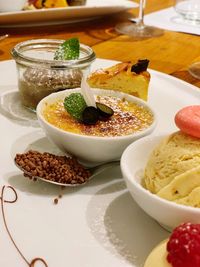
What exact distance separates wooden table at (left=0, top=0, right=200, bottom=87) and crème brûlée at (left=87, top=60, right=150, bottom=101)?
370 millimetres

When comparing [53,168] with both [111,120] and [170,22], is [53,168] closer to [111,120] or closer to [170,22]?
[111,120]

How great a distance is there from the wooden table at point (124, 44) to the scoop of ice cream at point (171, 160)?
726 millimetres

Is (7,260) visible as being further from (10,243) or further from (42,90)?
(42,90)

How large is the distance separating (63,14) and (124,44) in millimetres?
300

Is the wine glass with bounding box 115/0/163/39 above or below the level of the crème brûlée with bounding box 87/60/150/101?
below

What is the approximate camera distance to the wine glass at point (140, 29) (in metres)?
2.09

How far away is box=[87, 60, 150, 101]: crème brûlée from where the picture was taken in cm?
130

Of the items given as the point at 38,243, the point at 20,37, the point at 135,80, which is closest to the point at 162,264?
the point at 38,243

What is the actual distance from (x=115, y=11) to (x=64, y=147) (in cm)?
132

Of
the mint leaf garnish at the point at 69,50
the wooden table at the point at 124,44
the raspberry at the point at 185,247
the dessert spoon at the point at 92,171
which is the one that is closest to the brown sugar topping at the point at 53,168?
the dessert spoon at the point at 92,171

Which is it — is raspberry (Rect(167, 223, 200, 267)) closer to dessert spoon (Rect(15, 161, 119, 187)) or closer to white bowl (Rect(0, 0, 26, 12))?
dessert spoon (Rect(15, 161, 119, 187))

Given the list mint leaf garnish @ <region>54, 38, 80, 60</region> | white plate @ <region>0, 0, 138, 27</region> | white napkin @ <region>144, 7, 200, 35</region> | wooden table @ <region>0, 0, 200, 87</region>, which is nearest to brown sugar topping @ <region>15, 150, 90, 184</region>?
mint leaf garnish @ <region>54, 38, 80, 60</region>

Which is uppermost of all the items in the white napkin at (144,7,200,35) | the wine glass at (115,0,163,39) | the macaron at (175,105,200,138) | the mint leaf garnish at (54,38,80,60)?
the macaron at (175,105,200,138)

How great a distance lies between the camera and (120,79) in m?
1.30
